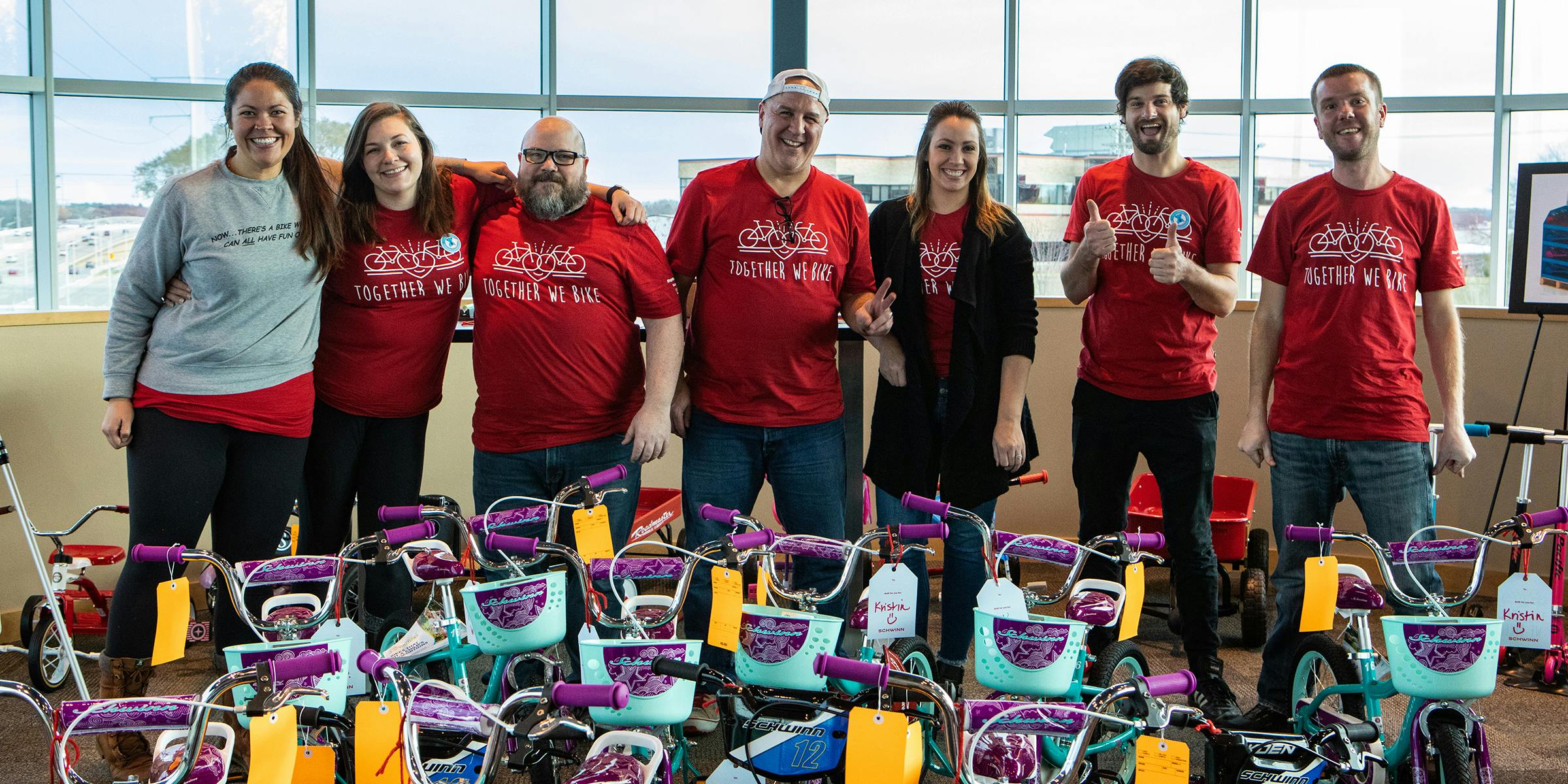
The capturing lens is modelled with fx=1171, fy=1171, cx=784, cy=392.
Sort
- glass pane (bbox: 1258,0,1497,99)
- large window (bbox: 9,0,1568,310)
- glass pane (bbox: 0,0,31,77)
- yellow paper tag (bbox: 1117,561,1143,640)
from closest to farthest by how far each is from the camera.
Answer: yellow paper tag (bbox: 1117,561,1143,640), glass pane (bbox: 0,0,31,77), large window (bbox: 9,0,1568,310), glass pane (bbox: 1258,0,1497,99)

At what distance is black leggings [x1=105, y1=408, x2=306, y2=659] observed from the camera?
2.39 meters

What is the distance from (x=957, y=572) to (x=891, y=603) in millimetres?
637

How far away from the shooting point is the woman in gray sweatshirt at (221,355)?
239cm

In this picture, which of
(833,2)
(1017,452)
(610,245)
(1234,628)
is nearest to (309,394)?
(610,245)

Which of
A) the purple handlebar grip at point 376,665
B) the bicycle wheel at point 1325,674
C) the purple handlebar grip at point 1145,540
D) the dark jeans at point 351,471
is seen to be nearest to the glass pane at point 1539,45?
the bicycle wheel at point 1325,674

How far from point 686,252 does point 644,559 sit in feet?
2.83

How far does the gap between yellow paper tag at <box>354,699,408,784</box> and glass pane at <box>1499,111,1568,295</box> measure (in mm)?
5040

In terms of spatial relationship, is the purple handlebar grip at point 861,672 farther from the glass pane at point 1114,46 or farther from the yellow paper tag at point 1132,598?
the glass pane at point 1114,46

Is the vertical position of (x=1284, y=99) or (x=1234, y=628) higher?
(x=1284, y=99)

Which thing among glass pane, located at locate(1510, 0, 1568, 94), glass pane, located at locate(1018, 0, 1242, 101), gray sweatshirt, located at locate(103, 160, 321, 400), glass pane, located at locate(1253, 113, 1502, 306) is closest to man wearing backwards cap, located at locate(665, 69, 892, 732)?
gray sweatshirt, located at locate(103, 160, 321, 400)

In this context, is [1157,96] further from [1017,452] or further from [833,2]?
[833,2]

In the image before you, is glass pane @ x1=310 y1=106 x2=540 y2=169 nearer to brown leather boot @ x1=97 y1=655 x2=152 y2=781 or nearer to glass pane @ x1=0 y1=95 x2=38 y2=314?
glass pane @ x1=0 y1=95 x2=38 y2=314

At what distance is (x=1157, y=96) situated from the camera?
2.85 metres

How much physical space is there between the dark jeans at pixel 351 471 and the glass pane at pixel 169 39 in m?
2.96
